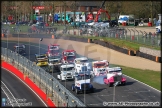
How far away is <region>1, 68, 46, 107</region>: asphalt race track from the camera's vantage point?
29672mm

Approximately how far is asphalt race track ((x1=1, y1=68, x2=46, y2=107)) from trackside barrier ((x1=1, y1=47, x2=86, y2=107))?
96cm

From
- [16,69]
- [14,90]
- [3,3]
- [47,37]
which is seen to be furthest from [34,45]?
[3,3]

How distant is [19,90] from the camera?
34.1 metres

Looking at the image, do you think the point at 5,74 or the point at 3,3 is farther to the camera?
the point at 3,3

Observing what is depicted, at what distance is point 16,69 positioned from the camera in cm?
4300

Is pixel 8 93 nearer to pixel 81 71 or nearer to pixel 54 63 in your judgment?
pixel 81 71

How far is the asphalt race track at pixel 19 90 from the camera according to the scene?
97.3ft

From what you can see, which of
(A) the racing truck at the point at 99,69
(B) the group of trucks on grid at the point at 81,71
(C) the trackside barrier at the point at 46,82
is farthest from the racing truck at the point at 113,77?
(C) the trackside barrier at the point at 46,82

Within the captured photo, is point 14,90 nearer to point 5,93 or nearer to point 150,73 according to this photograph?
point 5,93

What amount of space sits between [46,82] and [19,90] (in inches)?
256

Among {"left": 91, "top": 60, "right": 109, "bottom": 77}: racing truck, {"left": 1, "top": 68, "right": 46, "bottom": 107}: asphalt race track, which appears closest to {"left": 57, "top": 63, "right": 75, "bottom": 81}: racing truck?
{"left": 91, "top": 60, "right": 109, "bottom": 77}: racing truck

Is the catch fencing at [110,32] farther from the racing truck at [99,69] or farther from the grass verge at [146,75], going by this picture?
the racing truck at [99,69]

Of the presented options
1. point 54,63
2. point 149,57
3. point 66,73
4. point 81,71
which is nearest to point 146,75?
point 149,57

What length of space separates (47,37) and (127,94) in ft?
136
